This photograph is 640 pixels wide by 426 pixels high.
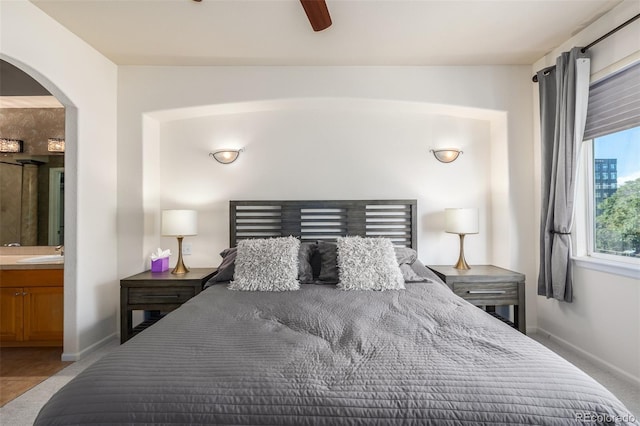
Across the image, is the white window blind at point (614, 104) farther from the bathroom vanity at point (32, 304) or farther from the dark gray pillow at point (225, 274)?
the bathroom vanity at point (32, 304)

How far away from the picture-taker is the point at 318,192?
3326 millimetres

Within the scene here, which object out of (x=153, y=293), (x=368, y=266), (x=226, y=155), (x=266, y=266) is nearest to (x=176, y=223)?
(x=153, y=293)

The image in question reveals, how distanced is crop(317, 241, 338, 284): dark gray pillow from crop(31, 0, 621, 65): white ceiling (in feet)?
5.88

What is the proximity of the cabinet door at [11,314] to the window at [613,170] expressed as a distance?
5054mm

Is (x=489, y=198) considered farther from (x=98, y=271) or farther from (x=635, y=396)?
(x=98, y=271)

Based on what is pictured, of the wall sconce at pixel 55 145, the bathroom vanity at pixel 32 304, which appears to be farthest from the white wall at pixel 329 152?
the wall sconce at pixel 55 145

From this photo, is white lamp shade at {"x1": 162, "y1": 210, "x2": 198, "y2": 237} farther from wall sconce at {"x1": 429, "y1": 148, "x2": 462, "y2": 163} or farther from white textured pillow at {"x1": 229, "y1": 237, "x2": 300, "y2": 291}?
wall sconce at {"x1": 429, "y1": 148, "x2": 462, "y2": 163}

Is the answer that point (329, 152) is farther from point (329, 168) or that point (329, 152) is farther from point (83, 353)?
point (83, 353)

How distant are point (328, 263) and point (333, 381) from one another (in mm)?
1593

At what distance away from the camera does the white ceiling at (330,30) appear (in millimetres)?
2270

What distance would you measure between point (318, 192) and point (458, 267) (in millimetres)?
1589

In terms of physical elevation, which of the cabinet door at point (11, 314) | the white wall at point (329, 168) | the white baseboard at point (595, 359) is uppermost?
the white wall at point (329, 168)

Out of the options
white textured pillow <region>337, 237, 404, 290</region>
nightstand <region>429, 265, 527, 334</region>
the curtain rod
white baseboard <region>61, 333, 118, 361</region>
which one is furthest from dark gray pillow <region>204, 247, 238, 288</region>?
the curtain rod

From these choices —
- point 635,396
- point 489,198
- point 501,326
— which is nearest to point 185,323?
point 501,326
